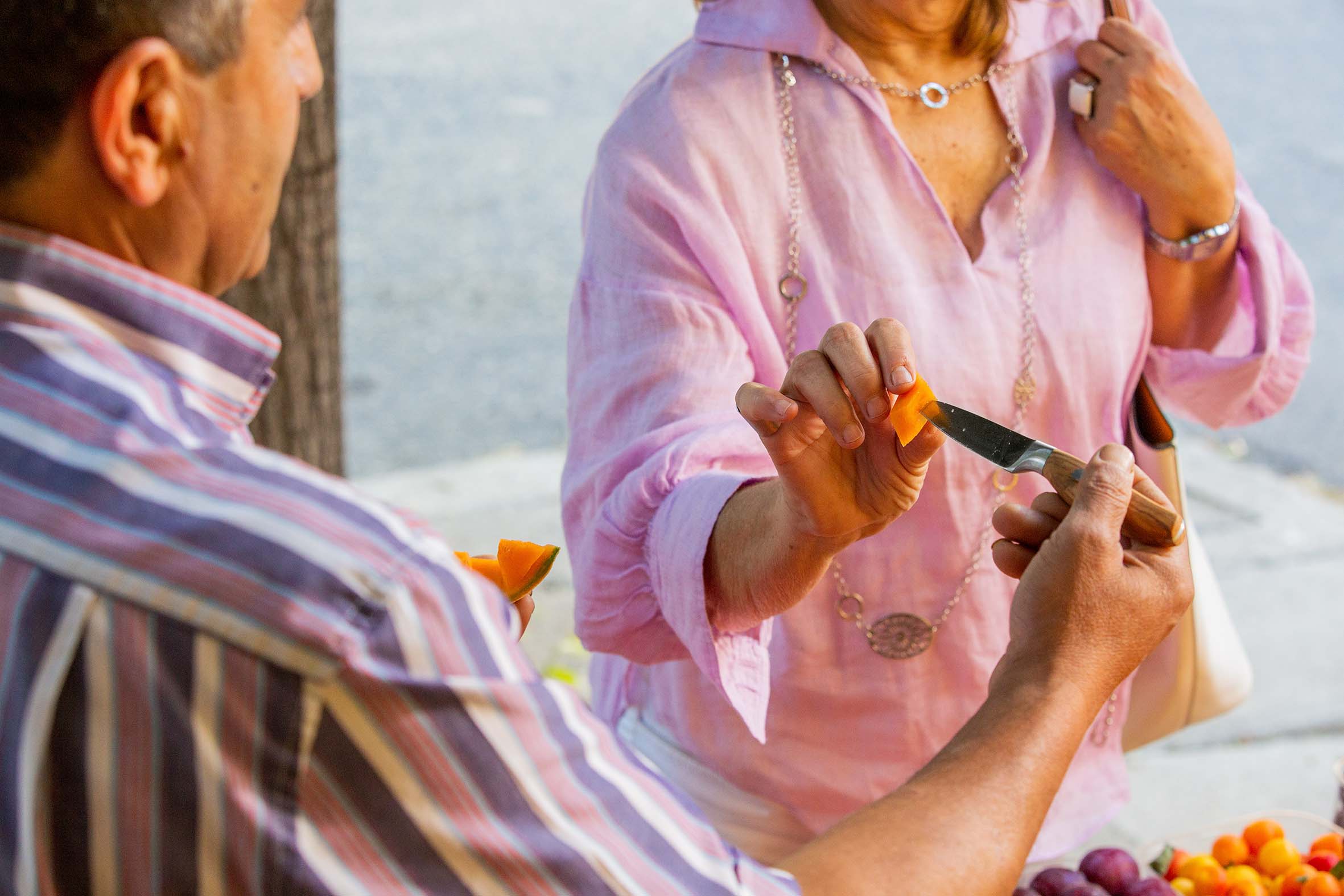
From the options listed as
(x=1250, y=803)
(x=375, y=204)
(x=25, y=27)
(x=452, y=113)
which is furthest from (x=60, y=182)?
(x=452, y=113)

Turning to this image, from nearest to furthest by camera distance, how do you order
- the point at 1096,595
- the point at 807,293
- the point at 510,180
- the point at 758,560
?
the point at 1096,595
the point at 758,560
the point at 807,293
the point at 510,180

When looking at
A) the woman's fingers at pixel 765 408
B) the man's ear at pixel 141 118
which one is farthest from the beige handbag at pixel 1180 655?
the man's ear at pixel 141 118

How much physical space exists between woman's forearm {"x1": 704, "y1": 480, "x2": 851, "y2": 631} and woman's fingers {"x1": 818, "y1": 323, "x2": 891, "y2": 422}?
18 cm

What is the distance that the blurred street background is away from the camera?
154 inches

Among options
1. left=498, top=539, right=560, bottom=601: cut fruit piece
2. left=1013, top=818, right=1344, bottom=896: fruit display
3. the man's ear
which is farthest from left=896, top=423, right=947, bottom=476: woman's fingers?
the man's ear

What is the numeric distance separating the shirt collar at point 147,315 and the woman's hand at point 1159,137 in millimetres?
1217

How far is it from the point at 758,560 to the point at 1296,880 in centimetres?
98

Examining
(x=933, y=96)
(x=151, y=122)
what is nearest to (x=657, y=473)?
(x=933, y=96)

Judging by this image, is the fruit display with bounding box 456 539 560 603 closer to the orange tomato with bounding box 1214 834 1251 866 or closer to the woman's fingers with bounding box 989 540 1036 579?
the woman's fingers with bounding box 989 540 1036 579

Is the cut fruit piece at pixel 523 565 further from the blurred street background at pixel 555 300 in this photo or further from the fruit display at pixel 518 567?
the blurred street background at pixel 555 300

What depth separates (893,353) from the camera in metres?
1.37

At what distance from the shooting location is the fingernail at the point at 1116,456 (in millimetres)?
1304

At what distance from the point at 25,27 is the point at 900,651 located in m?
1.29

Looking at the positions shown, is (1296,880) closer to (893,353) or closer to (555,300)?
(893,353)
